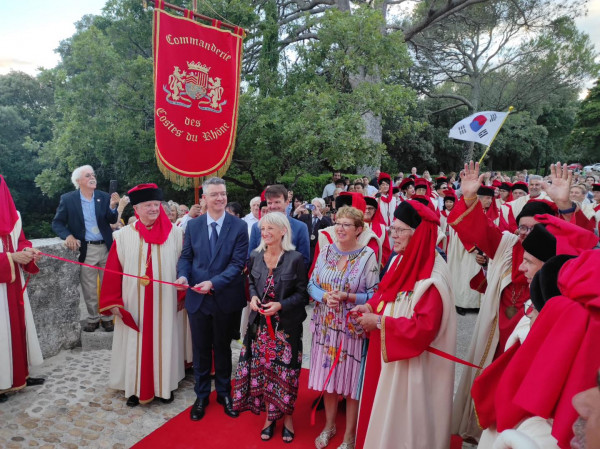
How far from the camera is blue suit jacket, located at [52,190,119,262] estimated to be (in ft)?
16.0

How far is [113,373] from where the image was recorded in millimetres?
4031

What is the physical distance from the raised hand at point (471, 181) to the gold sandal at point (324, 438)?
2.28 meters

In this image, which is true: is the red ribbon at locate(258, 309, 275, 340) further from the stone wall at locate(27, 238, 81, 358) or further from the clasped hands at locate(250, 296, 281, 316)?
the stone wall at locate(27, 238, 81, 358)

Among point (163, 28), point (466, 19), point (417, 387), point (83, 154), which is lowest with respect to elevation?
point (417, 387)

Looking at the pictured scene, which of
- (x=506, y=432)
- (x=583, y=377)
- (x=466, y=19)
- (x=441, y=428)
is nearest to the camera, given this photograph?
(x=583, y=377)

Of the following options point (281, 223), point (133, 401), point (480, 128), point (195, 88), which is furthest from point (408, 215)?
point (480, 128)

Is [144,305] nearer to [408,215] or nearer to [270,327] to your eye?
[270,327]

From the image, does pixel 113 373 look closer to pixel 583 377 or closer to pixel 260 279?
pixel 260 279

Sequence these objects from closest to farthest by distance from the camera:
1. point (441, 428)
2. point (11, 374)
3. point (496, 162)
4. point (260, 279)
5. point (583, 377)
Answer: point (583, 377) → point (441, 428) → point (260, 279) → point (11, 374) → point (496, 162)

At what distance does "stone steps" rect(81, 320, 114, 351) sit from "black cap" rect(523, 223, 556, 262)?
16.0 ft

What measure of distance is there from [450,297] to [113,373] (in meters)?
3.33

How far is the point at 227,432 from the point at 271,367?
0.72 m

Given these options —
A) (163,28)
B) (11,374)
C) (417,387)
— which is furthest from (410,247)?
(163,28)

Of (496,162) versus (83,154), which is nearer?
(83,154)
